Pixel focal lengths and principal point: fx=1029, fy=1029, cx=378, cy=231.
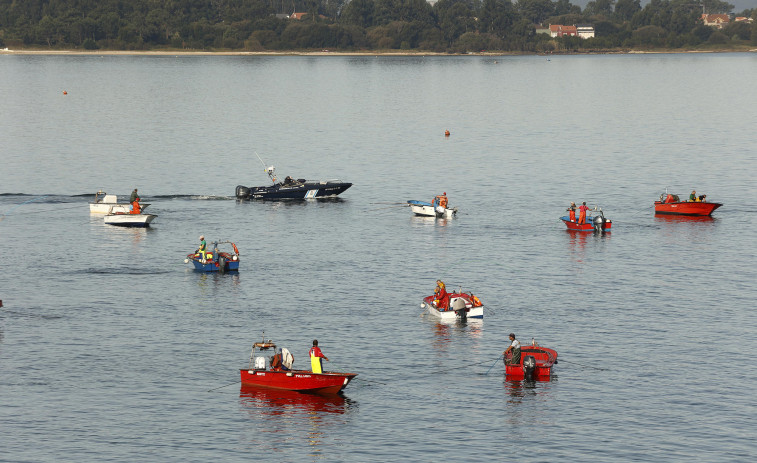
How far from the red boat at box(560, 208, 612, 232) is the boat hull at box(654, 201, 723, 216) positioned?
37.7ft

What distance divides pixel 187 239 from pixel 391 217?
26.1 metres

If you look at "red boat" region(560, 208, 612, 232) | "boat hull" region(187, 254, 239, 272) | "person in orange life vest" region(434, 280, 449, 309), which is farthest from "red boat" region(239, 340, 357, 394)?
"red boat" region(560, 208, 612, 232)

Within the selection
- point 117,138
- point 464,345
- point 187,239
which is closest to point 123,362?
point 464,345

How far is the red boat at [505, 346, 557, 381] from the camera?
64562 millimetres

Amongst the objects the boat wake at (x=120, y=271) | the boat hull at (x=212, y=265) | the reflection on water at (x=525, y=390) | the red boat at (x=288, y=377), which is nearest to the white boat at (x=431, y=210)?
the boat hull at (x=212, y=265)

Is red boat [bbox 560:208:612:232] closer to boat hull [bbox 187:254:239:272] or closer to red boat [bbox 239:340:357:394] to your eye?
boat hull [bbox 187:254:239:272]

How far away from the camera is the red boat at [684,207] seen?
116 meters

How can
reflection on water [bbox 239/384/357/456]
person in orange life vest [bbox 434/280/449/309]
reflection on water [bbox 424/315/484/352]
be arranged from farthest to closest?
person in orange life vest [bbox 434/280/449/309] < reflection on water [bbox 424/315/484/352] < reflection on water [bbox 239/384/357/456]

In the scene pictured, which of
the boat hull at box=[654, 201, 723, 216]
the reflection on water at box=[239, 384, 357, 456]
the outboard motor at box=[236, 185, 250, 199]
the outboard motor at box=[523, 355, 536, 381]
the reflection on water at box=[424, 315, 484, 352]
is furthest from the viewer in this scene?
the outboard motor at box=[236, 185, 250, 199]

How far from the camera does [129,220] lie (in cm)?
Answer: 11031

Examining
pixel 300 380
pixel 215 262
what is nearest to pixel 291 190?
pixel 215 262

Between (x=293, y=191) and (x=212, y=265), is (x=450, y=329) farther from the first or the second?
(x=293, y=191)

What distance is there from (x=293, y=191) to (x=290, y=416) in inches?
2744

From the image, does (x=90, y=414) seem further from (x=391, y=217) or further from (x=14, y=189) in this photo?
(x=14, y=189)
